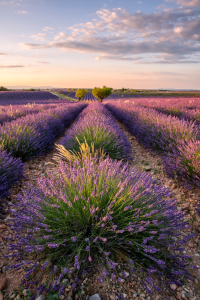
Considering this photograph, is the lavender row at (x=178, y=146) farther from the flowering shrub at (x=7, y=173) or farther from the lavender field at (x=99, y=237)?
the flowering shrub at (x=7, y=173)

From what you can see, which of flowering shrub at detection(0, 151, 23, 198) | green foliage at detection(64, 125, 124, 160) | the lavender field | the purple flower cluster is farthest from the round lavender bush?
the purple flower cluster

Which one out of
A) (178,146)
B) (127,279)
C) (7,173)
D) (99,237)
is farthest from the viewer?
(178,146)

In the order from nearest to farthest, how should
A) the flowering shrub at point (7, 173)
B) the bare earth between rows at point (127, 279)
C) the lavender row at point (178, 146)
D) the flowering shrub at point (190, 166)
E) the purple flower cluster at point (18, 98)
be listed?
the bare earth between rows at point (127, 279) < the flowering shrub at point (7, 173) < the flowering shrub at point (190, 166) < the lavender row at point (178, 146) < the purple flower cluster at point (18, 98)

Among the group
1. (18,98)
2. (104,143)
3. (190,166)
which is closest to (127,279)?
(190,166)

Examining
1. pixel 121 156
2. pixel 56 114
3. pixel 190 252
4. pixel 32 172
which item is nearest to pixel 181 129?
pixel 121 156

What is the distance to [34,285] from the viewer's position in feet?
5.37

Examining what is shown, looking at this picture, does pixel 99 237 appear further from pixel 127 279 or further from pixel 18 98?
pixel 18 98

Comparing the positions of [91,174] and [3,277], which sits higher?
[91,174]

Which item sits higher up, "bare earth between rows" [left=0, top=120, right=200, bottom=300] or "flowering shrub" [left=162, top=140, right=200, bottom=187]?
"flowering shrub" [left=162, top=140, right=200, bottom=187]

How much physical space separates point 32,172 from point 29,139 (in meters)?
0.98

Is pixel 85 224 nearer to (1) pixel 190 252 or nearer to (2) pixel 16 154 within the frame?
(1) pixel 190 252

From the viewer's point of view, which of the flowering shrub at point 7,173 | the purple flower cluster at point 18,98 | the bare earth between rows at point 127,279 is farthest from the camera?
the purple flower cluster at point 18,98

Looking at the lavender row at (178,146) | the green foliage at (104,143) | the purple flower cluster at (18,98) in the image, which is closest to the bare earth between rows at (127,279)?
the lavender row at (178,146)

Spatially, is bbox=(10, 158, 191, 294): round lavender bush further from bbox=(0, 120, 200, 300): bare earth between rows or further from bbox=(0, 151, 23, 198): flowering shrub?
bbox=(0, 151, 23, 198): flowering shrub
